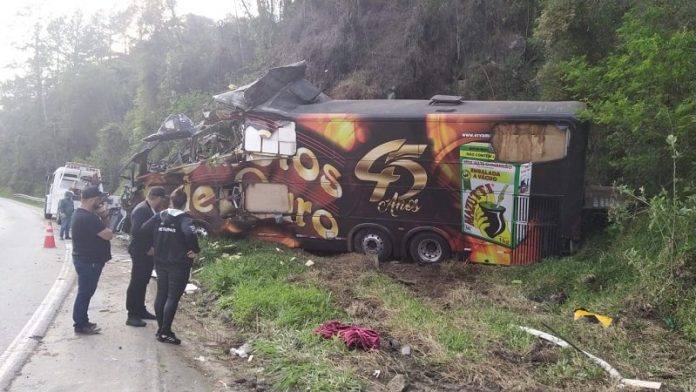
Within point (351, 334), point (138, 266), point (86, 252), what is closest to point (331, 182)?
point (138, 266)

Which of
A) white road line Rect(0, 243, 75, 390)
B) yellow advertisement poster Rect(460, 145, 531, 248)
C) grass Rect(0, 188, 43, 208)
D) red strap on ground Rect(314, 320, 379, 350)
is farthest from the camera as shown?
grass Rect(0, 188, 43, 208)

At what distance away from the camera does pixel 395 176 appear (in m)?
10.3

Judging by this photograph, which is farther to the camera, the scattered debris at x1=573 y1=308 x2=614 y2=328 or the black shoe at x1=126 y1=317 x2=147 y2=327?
the black shoe at x1=126 y1=317 x2=147 y2=327

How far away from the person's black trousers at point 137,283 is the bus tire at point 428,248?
5108 millimetres

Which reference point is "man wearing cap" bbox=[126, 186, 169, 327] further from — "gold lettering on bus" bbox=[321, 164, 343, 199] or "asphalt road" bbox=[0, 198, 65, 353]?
"gold lettering on bus" bbox=[321, 164, 343, 199]

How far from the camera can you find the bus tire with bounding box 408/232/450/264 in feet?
33.4

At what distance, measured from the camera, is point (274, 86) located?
1162 cm

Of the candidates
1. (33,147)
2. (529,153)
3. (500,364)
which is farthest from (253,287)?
(33,147)

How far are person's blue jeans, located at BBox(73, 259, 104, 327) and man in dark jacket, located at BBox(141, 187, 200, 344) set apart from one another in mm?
823

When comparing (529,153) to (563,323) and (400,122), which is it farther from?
(563,323)

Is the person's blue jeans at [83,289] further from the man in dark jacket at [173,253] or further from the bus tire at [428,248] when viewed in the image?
the bus tire at [428,248]

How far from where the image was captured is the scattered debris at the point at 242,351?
5.64 m

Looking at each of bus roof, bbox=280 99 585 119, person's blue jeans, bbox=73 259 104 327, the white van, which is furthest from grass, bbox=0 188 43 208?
person's blue jeans, bbox=73 259 104 327

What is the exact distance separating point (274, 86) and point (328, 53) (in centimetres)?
775
